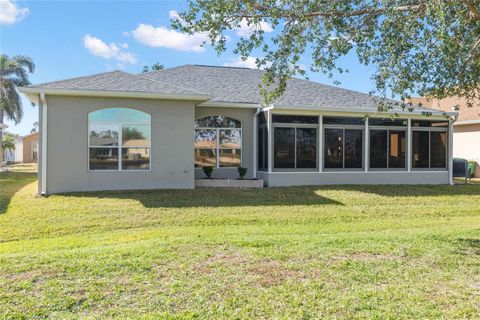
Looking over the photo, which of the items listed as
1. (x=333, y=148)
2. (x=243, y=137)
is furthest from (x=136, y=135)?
(x=333, y=148)

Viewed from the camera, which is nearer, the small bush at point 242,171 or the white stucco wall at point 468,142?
the small bush at point 242,171

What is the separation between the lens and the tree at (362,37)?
712cm

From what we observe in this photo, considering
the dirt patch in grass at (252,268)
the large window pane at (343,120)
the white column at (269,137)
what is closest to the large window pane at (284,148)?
the white column at (269,137)

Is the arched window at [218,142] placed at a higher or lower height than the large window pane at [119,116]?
lower

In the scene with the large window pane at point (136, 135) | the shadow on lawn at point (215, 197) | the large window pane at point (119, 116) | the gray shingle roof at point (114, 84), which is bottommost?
the shadow on lawn at point (215, 197)

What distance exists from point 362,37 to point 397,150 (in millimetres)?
10466

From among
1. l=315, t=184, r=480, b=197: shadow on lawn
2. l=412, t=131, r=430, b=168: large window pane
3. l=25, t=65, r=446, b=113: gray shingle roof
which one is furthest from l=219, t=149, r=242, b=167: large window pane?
l=412, t=131, r=430, b=168: large window pane

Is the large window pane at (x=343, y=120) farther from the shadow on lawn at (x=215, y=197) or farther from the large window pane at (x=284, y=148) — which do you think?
the shadow on lawn at (x=215, y=197)

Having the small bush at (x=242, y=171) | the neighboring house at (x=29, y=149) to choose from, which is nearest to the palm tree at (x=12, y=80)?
the neighboring house at (x=29, y=149)

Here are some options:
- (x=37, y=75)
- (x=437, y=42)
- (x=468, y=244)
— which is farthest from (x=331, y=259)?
(x=37, y=75)

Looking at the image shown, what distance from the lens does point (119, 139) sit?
13.3 m

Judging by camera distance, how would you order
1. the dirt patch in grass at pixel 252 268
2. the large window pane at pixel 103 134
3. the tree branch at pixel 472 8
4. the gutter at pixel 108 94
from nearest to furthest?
the dirt patch in grass at pixel 252 268, the tree branch at pixel 472 8, the gutter at pixel 108 94, the large window pane at pixel 103 134

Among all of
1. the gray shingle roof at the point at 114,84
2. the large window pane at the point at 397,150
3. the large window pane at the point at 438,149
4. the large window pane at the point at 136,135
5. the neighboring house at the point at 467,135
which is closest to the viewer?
the gray shingle roof at the point at 114,84

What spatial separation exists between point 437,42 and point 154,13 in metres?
8.12
